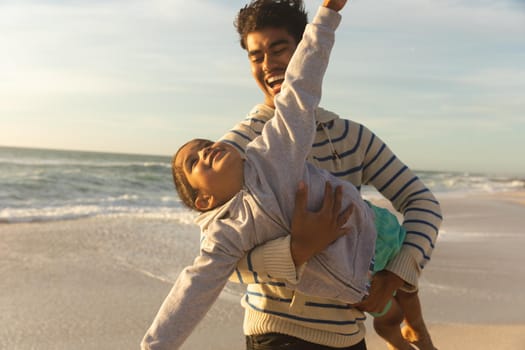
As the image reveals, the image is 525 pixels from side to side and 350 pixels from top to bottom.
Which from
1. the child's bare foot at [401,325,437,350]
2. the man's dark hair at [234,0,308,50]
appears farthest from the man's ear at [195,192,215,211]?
the child's bare foot at [401,325,437,350]

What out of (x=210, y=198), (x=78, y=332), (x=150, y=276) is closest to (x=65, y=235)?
(x=150, y=276)

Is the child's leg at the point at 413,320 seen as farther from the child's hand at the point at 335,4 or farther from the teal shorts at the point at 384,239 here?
the child's hand at the point at 335,4

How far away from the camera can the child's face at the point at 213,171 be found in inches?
74.5

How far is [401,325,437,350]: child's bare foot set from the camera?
7.79ft

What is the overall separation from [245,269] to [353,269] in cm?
33

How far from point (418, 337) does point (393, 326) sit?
147 millimetres

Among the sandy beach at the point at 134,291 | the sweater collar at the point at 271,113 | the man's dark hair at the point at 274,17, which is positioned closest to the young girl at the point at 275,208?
the sweater collar at the point at 271,113

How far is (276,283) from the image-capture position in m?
1.94

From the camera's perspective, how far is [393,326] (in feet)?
7.59

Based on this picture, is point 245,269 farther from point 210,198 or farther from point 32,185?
point 32,185

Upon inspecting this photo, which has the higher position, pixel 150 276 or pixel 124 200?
pixel 150 276

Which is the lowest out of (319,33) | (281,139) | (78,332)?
(78,332)

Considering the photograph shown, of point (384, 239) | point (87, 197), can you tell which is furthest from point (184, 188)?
point (87, 197)

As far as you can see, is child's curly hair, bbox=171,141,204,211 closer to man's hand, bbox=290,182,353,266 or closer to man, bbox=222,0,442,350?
man, bbox=222,0,442,350
